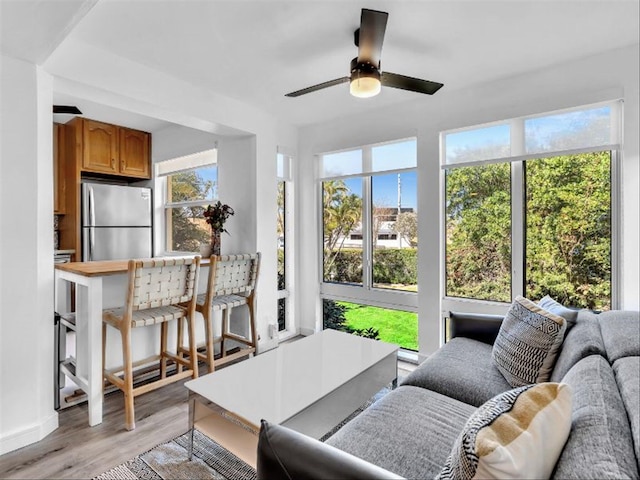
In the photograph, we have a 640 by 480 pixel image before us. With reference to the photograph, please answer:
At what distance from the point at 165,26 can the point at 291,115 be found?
5.85ft

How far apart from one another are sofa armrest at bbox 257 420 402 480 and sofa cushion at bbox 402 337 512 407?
3.18 feet

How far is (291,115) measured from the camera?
3822mm

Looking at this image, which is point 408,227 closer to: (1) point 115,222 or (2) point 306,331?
(2) point 306,331

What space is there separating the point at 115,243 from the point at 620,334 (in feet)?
15.5

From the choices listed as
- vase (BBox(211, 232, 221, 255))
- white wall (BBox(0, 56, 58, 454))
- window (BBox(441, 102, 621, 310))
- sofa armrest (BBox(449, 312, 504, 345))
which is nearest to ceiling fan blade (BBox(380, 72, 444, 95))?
window (BBox(441, 102, 621, 310))

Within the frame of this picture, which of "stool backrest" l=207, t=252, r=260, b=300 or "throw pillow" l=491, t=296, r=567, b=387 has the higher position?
"stool backrest" l=207, t=252, r=260, b=300

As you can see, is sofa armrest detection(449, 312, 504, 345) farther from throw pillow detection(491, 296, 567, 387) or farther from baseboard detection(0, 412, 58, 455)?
baseboard detection(0, 412, 58, 455)

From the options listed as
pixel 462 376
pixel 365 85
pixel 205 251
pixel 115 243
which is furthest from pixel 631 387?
pixel 115 243

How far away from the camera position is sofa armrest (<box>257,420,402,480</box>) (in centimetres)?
94

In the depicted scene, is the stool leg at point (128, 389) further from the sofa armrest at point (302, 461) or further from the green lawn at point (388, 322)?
the green lawn at point (388, 322)

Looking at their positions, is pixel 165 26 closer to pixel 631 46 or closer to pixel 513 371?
pixel 513 371

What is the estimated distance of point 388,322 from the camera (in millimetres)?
3803

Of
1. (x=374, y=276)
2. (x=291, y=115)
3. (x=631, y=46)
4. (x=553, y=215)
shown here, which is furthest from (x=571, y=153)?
(x=291, y=115)

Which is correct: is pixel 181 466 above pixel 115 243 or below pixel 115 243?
below
